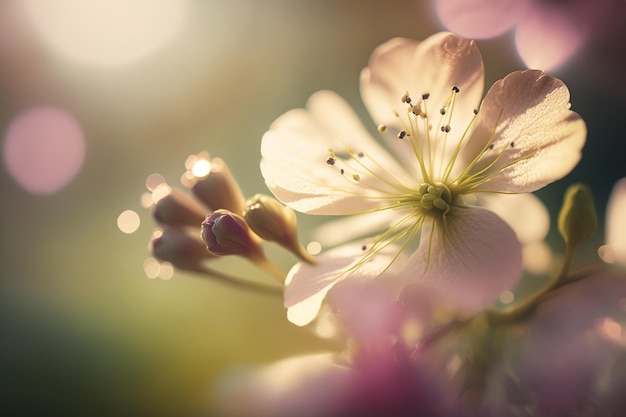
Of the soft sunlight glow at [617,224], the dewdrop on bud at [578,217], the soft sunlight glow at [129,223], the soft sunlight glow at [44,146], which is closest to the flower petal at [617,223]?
the soft sunlight glow at [617,224]

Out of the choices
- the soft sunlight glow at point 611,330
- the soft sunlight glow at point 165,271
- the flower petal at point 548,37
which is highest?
the flower petal at point 548,37

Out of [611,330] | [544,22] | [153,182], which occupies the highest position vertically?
[544,22]

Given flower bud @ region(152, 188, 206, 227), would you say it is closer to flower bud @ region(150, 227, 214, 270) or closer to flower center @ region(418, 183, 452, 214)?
flower bud @ region(150, 227, 214, 270)

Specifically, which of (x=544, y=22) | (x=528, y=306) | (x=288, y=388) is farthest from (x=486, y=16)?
(x=288, y=388)

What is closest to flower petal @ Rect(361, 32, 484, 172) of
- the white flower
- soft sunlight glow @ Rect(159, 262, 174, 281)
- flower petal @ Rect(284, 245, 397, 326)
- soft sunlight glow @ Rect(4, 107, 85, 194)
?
the white flower

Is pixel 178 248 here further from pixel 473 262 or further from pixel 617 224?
pixel 617 224

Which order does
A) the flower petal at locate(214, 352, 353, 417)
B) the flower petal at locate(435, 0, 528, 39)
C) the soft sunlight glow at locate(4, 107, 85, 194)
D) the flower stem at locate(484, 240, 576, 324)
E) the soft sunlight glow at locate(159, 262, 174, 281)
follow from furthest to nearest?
the soft sunlight glow at locate(4, 107, 85, 194)
the flower petal at locate(435, 0, 528, 39)
the soft sunlight glow at locate(159, 262, 174, 281)
the flower stem at locate(484, 240, 576, 324)
the flower petal at locate(214, 352, 353, 417)

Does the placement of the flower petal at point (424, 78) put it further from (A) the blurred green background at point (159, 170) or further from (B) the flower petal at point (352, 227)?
(A) the blurred green background at point (159, 170)

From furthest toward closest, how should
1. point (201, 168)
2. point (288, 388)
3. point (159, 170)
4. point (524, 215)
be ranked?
point (159, 170) → point (524, 215) → point (201, 168) → point (288, 388)
